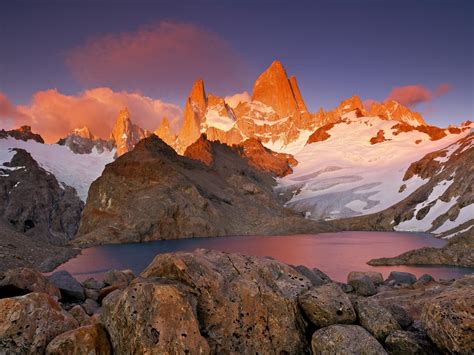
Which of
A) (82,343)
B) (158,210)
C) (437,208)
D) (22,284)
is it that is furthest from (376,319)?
(437,208)

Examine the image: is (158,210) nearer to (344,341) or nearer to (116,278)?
(116,278)

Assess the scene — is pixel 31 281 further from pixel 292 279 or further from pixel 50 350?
pixel 292 279

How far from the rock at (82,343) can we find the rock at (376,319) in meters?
8.05

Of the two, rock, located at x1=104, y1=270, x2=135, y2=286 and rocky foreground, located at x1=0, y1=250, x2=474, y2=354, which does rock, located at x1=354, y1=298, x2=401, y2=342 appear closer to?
rocky foreground, located at x1=0, y1=250, x2=474, y2=354

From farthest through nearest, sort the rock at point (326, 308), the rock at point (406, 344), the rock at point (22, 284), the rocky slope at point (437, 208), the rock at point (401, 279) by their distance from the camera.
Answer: the rocky slope at point (437, 208)
the rock at point (401, 279)
the rock at point (22, 284)
the rock at point (326, 308)
the rock at point (406, 344)

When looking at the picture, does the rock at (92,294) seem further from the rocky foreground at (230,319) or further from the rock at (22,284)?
the rocky foreground at (230,319)

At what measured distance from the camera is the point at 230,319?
12469 millimetres

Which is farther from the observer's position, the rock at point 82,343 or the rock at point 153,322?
the rock at point 82,343

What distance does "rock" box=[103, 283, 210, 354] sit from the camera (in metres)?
10.6

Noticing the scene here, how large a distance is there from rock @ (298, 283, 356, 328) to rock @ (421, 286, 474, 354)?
2391 millimetres

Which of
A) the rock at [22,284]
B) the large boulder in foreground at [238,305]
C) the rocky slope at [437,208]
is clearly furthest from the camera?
the rocky slope at [437,208]

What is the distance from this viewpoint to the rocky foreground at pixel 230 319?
10.9 meters

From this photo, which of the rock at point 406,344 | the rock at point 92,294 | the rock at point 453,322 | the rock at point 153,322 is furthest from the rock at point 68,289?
the rock at point 453,322

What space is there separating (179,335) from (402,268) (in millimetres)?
50421
